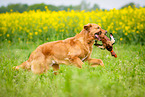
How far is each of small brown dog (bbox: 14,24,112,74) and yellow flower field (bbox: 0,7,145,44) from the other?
12.7 feet

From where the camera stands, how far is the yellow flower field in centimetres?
779

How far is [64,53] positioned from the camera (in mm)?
3883

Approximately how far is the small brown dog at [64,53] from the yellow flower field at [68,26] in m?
3.87

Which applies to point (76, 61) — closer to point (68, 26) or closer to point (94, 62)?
point (94, 62)

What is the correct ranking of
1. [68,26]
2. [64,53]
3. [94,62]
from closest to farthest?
1. [64,53]
2. [94,62]
3. [68,26]

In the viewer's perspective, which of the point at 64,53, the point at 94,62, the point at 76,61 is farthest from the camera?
the point at 94,62

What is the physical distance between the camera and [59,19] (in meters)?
9.69

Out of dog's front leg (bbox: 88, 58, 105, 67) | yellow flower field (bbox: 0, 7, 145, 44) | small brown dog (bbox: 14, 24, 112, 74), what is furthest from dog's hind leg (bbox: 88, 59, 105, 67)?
yellow flower field (bbox: 0, 7, 145, 44)

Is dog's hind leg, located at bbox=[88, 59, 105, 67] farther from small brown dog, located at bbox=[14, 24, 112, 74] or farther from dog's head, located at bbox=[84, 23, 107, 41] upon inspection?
dog's head, located at bbox=[84, 23, 107, 41]

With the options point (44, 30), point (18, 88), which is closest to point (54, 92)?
point (18, 88)

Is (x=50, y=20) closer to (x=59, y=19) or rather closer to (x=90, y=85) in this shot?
(x=59, y=19)

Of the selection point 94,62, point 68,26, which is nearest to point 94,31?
point 94,62

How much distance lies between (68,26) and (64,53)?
5.21 metres

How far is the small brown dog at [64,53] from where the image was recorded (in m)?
3.81
